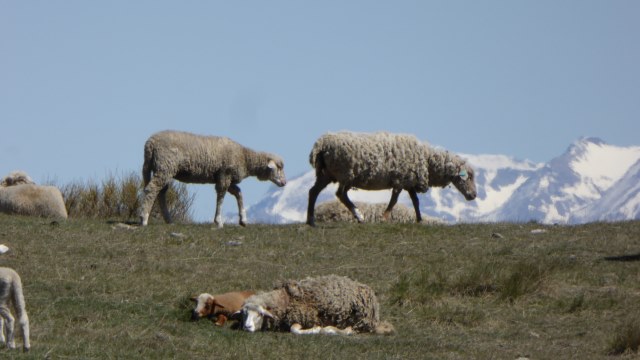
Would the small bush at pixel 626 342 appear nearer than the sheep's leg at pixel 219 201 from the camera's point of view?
Yes

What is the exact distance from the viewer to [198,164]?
2134cm

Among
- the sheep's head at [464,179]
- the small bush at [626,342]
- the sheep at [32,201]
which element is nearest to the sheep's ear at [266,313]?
the small bush at [626,342]

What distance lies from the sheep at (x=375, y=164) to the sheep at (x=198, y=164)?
112cm

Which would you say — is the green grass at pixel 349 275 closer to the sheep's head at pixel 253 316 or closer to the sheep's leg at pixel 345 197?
the sheep's head at pixel 253 316

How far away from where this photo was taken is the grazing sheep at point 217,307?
13.3 m

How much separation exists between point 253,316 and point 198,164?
8.54 metres

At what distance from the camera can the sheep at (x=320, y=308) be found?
13.3 meters

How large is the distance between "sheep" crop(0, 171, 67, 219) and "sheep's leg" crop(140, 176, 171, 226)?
290 cm

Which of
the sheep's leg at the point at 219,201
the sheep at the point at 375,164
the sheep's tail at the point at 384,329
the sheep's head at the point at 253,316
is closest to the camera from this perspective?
the sheep's head at the point at 253,316

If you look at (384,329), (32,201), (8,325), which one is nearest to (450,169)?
(32,201)

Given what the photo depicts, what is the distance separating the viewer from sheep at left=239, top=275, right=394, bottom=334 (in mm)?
13305

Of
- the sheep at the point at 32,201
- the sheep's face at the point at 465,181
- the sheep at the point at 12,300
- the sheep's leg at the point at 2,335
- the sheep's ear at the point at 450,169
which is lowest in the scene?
the sheep's leg at the point at 2,335

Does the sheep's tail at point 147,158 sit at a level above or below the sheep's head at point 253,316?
above

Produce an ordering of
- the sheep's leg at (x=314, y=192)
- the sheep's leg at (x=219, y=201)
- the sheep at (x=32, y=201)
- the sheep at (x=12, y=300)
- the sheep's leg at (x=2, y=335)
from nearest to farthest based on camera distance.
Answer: the sheep at (x=12, y=300)
the sheep's leg at (x=2, y=335)
the sheep's leg at (x=219, y=201)
the sheep's leg at (x=314, y=192)
the sheep at (x=32, y=201)
